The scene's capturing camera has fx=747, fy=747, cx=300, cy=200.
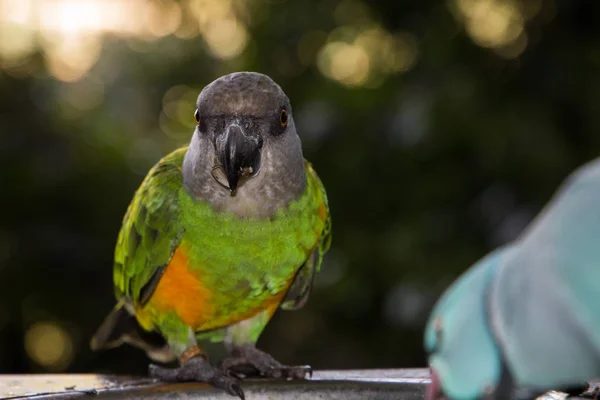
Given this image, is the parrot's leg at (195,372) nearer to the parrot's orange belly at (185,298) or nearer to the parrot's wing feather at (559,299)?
the parrot's orange belly at (185,298)

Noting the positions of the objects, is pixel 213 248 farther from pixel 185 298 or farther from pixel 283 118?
pixel 283 118

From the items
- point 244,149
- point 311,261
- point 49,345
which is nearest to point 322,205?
point 311,261

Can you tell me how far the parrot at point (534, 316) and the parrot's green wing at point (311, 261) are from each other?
4.17 ft

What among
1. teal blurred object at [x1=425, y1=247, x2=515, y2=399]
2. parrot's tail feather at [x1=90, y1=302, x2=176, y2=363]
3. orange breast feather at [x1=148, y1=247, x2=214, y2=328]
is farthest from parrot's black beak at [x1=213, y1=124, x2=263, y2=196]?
teal blurred object at [x1=425, y1=247, x2=515, y2=399]

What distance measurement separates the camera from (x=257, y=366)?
7.06ft

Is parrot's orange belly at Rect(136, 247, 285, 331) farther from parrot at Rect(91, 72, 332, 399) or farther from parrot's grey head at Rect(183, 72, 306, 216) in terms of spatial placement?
parrot's grey head at Rect(183, 72, 306, 216)

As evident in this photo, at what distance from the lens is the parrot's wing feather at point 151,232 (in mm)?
2006

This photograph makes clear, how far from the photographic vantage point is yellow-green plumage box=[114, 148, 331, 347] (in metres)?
1.96

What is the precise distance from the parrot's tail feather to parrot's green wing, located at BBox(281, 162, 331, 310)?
0.41 m

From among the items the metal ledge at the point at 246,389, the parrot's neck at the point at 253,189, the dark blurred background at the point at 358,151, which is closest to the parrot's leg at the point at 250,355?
the metal ledge at the point at 246,389

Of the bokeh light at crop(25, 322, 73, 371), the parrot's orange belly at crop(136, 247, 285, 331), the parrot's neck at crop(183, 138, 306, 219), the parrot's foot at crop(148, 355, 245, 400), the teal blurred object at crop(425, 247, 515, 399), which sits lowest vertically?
the bokeh light at crop(25, 322, 73, 371)

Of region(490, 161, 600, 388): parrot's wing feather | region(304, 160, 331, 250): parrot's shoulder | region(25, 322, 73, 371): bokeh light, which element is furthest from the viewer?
region(25, 322, 73, 371): bokeh light

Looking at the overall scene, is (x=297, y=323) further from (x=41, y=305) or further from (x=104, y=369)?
(x=41, y=305)

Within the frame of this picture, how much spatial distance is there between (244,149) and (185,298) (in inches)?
20.2
